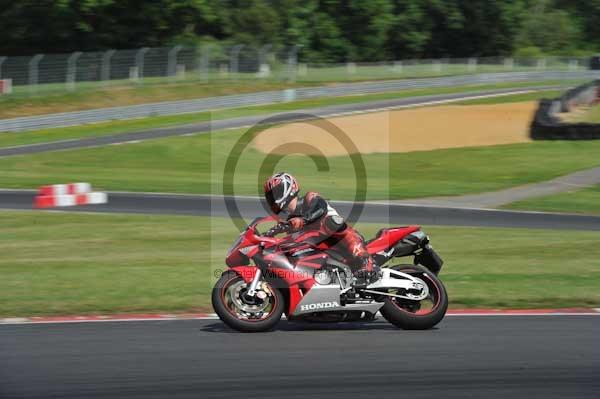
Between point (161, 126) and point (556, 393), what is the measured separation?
3033 centimetres

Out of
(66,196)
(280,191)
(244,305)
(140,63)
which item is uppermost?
(140,63)

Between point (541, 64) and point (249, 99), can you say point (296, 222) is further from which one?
point (541, 64)

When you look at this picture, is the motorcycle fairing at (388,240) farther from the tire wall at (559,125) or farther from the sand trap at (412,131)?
the tire wall at (559,125)

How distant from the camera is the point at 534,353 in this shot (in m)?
8.34

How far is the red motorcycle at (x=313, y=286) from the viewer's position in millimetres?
8945

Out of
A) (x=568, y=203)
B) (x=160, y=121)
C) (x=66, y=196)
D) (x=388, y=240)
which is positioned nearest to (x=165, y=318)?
(x=388, y=240)

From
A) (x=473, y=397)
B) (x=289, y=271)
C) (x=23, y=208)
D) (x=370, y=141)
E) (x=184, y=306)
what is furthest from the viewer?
(x=370, y=141)

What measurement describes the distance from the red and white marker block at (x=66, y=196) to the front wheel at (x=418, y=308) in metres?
12.8

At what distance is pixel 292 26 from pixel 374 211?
141 ft

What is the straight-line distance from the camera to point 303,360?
7961 millimetres

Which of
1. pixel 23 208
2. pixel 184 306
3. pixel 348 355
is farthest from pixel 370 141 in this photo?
pixel 348 355

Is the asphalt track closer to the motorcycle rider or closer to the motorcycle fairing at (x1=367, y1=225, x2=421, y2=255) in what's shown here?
the motorcycle fairing at (x1=367, y1=225, x2=421, y2=255)

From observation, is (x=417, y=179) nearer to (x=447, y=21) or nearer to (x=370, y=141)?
(x=370, y=141)

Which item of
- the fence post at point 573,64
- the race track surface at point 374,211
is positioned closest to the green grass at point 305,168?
the race track surface at point 374,211
